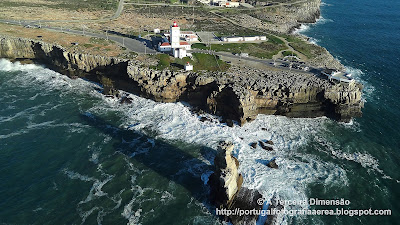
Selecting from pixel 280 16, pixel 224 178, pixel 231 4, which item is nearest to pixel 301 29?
pixel 280 16

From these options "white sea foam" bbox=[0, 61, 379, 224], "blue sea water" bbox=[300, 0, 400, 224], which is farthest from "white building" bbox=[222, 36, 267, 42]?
"white sea foam" bbox=[0, 61, 379, 224]

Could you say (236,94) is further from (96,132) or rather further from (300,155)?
(96,132)

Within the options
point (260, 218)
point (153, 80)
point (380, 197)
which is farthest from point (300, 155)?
point (153, 80)

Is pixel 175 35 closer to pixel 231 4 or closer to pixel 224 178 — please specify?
pixel 224 178

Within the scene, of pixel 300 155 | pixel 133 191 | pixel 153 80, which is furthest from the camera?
pixel 153 80

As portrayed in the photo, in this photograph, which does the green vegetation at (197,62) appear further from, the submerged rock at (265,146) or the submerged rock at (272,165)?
the submerged rock at (272,165)

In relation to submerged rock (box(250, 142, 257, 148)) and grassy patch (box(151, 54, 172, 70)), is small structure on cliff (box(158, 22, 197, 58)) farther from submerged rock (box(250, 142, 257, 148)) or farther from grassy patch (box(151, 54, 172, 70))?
submerged rock (box(250, 142, 257, 148))
